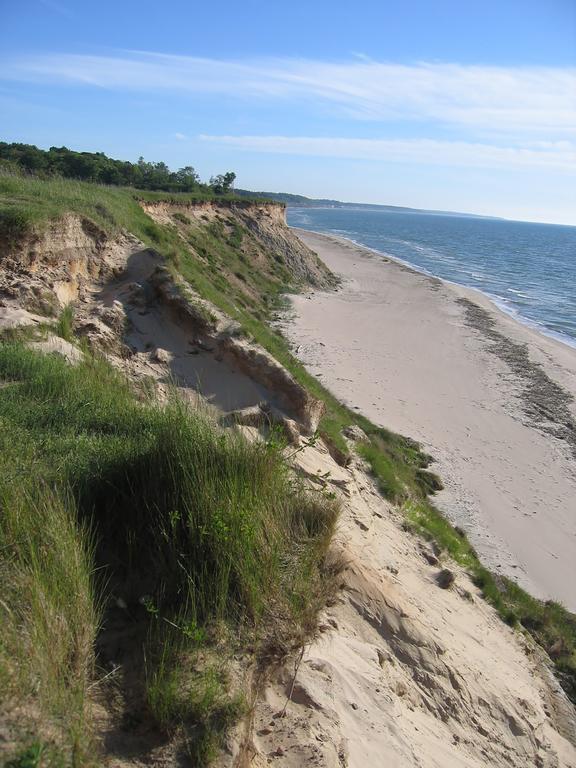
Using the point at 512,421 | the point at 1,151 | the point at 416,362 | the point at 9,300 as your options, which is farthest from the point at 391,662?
the point at 1,151

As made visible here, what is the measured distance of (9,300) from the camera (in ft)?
32.3

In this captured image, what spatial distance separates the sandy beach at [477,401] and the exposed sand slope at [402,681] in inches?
135

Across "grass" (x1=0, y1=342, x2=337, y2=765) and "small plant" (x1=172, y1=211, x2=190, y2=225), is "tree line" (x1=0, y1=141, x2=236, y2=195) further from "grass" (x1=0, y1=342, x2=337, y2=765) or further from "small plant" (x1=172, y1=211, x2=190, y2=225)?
"grass" (x1=0, y1=342, x2=337, y2=765)

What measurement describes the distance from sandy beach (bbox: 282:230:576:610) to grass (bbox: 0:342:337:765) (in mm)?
7743

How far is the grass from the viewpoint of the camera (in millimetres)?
3250

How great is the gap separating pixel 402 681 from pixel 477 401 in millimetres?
15841

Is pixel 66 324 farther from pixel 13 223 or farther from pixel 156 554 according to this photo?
pixel 156 554

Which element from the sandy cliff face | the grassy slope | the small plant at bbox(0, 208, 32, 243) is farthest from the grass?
the sandy cliff face

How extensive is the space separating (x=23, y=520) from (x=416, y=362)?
2136 cm

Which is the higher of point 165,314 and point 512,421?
point 165,314

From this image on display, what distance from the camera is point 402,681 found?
5.34 meters

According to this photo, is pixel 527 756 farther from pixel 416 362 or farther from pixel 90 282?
pixel 416 362

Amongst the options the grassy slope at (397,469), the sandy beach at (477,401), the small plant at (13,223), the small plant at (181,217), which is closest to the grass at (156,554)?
the grassy slope at (397,469)

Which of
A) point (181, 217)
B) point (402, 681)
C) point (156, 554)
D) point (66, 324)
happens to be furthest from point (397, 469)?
point (181, 217)
